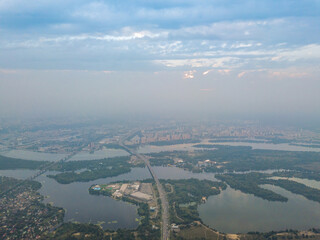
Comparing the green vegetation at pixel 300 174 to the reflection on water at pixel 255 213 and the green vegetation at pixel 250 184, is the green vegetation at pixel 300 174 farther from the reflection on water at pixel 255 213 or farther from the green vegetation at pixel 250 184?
the reflection on water at pixel 255 213

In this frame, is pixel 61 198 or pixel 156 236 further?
pixel 61 198

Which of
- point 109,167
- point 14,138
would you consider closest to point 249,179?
point 109,167

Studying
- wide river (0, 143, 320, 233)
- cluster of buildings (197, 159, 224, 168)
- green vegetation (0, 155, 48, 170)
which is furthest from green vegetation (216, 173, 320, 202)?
green vegetation (0, 155, 48, 170)

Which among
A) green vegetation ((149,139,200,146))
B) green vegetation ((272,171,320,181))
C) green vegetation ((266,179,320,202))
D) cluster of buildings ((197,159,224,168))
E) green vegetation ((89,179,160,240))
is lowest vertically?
green vegetation ((89,179,160,240))

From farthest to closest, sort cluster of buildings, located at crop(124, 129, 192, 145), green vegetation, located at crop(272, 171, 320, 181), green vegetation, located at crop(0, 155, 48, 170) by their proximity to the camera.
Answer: cluster of buildings, located at crop(124, 129, 192, 145) → green vegetation, located at crop(0, 155, 48, 170) → green vegetation, located at crop(272, 171, 320, 181)

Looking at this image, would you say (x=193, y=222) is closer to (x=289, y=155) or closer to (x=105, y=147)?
(x=289, y=155)

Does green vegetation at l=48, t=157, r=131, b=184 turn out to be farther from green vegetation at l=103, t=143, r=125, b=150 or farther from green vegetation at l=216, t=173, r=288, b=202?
green vegetation at l=216, t=173, r=288, b=202

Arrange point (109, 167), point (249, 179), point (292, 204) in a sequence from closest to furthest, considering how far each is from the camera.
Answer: point (292, 204) < point (249, 179) < point (109, 167)

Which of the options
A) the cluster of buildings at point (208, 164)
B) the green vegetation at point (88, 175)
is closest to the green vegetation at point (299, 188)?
the cluster of buildings at point (208, 164)
